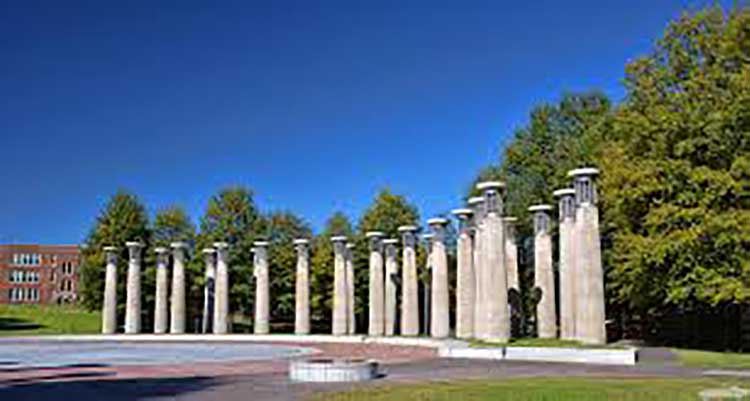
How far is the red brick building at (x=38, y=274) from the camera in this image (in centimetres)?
13038

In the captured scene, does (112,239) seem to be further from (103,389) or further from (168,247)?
(103,389)

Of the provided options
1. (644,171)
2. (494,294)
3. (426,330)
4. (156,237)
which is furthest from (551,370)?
(156,237)

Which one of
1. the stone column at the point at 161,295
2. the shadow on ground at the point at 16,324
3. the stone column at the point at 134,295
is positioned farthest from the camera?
the shadow on ground at the point at 16,324

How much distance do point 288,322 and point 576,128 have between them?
31.6m

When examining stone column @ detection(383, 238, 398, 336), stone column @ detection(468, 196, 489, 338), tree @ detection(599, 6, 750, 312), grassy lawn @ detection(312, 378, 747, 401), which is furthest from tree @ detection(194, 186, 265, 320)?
grassy lawn @ detection(312, 378, 747, 401)

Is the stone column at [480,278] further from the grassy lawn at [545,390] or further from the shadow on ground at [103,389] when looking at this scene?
the shadow on ground at [103,389]

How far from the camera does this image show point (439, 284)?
46.2 meters

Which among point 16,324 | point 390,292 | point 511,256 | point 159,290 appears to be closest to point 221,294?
point 159,290

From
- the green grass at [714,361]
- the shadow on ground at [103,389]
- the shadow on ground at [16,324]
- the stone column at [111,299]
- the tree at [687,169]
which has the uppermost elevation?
the tree at [687,169]

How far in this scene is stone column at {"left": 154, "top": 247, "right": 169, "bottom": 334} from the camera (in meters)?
57.6

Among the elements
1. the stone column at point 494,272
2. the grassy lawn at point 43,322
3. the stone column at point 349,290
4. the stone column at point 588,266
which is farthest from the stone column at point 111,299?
the stone column at point 588,266

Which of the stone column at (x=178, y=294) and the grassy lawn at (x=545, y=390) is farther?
the stone column at (x=178, y=294)

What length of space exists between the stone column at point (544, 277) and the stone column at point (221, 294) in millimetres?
24239

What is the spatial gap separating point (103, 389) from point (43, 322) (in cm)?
5811
